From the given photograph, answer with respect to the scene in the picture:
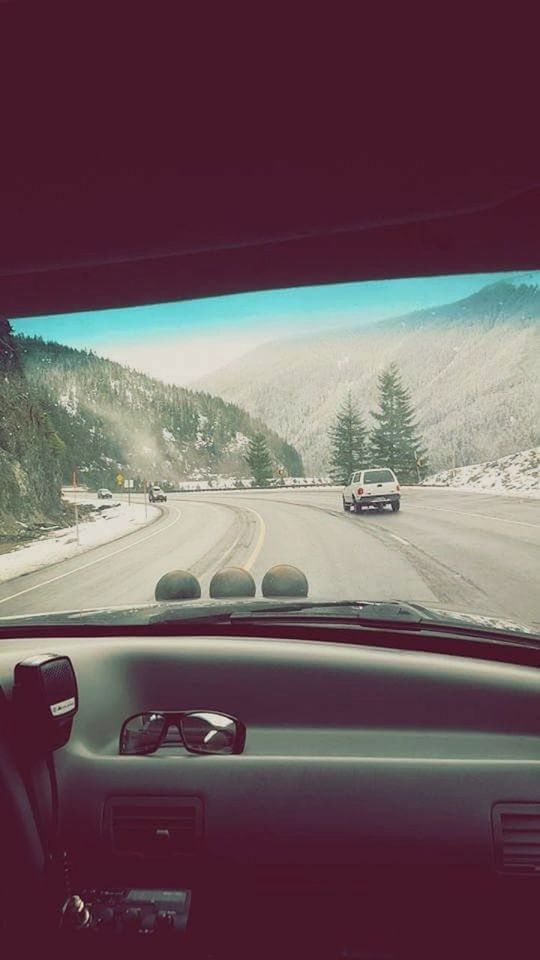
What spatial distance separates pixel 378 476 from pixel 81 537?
323 cm

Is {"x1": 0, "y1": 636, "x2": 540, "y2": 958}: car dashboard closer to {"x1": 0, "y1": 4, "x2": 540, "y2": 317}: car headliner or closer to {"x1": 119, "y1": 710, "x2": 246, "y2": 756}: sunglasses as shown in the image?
{"x1": 119, "y1": 710, "x2": 246, "y2": 756}: sunglasses

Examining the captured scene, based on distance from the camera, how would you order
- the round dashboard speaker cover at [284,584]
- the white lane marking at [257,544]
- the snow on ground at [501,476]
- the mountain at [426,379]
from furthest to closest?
1. the white lane marking at [257,544]
2. the snow on ground at [501,476]
3. the mountain at [426,379]
4. the round dashboard speaker cover at [284,584]

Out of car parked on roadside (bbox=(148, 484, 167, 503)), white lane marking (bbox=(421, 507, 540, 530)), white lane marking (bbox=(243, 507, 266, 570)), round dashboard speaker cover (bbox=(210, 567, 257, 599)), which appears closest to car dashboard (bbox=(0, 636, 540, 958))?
round dashboard speaker cover (bbox=(210, 567, 257, 599))

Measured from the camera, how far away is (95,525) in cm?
792

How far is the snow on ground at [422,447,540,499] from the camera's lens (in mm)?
6465

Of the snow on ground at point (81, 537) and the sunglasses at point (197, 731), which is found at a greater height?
the snow on ground at point (81, 537)

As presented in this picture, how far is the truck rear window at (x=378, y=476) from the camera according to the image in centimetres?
672

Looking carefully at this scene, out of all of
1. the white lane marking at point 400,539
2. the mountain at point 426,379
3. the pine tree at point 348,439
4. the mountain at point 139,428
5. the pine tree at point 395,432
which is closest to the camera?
the mountain at point 426,379

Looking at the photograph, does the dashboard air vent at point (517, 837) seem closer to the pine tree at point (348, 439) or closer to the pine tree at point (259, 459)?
the pine tree at point (348, 439)

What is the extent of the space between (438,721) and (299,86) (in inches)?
104

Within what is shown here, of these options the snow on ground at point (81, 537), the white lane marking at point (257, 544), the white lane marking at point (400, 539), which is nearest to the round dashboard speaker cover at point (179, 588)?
the snow on ground at point (81, 537)

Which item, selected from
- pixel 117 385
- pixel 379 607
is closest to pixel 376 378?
pixel 117 385

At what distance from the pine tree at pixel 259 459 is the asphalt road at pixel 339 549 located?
1023 millimetres

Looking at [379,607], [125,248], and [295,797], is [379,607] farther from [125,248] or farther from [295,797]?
[125,248]
